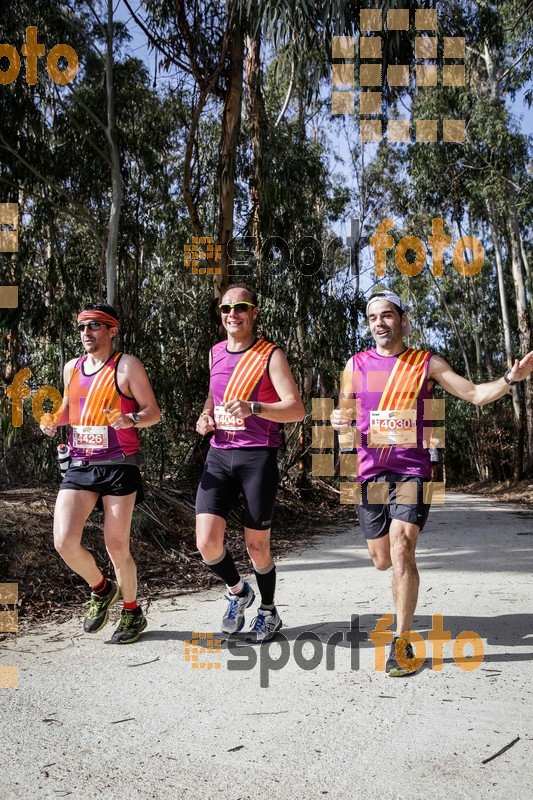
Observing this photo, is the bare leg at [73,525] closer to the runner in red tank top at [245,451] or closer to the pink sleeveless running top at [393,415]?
the runner in red tank top at [245,451]

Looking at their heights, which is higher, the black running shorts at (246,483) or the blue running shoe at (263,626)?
the black running shorts at (246,483)

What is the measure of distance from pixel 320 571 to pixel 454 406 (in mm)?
24362

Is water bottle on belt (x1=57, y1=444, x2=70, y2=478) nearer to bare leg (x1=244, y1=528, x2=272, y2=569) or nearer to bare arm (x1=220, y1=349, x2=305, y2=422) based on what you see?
bare arm (x1=220, y1=349, x2=305, y2=422)

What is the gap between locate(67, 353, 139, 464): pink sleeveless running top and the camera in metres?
4.57

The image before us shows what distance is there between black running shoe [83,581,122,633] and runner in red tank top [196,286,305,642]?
67 centimetres

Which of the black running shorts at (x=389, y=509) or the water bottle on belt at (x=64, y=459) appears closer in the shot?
the black running shorts at (x=389, y=509)

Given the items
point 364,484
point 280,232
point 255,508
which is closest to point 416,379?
point 364,484

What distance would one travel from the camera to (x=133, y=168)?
12.3 m

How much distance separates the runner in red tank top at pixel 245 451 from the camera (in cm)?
451

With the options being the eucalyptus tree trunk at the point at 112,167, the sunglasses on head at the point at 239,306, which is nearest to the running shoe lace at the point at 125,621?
the sunglasses on head at the point at 239,306

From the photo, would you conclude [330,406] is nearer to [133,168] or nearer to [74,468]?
[133,168]

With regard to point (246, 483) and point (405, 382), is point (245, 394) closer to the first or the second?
point (246, 483)

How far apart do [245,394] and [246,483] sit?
0.52 m

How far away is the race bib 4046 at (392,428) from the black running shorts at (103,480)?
1.44 m
